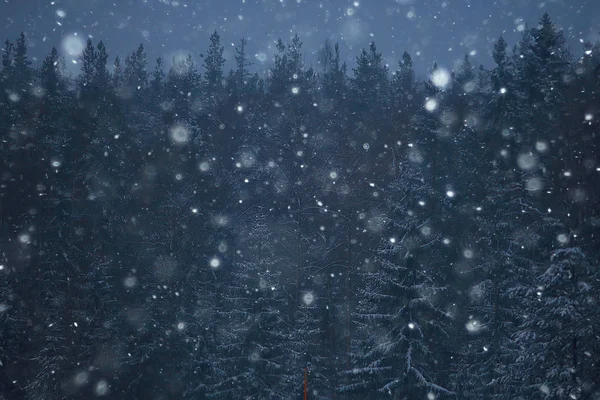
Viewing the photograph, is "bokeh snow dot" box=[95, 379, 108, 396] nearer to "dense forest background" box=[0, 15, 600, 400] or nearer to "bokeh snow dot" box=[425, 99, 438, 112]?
"dense forest background" box=[0, 15, 600, 400]

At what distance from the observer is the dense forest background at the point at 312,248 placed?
53.1 feet

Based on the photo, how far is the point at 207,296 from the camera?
837 inches

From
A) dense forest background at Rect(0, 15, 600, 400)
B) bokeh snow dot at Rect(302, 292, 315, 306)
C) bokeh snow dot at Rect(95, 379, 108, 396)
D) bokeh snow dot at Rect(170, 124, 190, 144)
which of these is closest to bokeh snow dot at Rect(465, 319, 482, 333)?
dense forest background at Rect(0, 15, 600, 400)

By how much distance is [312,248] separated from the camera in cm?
2327

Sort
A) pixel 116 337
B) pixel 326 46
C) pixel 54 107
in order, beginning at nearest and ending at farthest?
pixel 116 337 → pixel 54 107 → pixel 326 46

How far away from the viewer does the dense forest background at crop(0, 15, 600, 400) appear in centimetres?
1619

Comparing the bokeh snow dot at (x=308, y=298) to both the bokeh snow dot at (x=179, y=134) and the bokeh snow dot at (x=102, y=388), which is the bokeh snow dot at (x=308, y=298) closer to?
the bokeh snow dot at (x=102, y=388)

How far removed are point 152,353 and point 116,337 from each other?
9.54 feet

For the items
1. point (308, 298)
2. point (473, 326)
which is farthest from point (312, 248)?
point (473, 326)

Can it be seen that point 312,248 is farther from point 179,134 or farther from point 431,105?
point 179,134

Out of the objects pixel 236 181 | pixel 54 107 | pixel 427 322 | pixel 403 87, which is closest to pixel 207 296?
pixel 236 181

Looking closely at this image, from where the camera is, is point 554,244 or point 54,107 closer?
point 554,244

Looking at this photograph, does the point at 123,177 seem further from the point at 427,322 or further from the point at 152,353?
the point at 427,322

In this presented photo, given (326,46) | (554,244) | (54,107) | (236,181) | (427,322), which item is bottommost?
(427,322)
